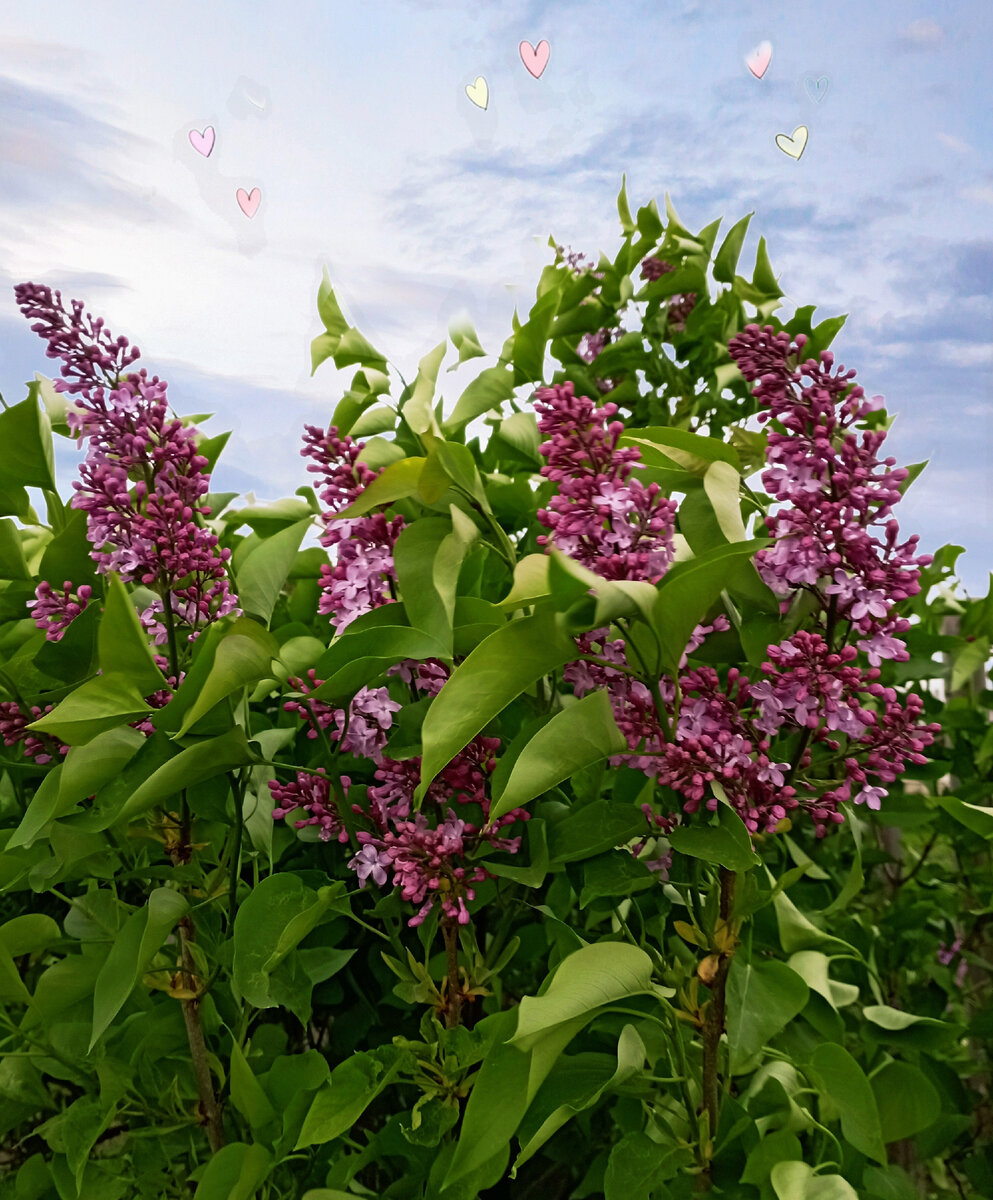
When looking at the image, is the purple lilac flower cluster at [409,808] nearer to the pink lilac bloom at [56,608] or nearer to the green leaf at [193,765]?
the green leaf at [193,765]

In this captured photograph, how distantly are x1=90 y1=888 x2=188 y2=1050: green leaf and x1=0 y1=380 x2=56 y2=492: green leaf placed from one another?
1.09 feet

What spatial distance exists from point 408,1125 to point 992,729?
0.90 metres

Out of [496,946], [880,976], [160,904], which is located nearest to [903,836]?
[880,976]

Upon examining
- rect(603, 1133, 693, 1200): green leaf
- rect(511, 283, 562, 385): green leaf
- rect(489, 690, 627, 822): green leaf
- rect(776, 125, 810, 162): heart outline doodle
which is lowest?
rect(603, 1133, 693, 1200): green leaf

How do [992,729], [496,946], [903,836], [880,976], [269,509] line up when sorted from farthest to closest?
[903,836]
[880,976]
[992,729]
[269,509]
[496,946]

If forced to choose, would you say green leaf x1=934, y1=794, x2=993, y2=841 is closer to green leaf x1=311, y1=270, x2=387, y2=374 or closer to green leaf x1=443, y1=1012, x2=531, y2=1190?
green leaf x1=443, y1=1012, x2=531, y2=1190

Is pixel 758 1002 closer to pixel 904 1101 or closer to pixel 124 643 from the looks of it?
pixel 904 1101

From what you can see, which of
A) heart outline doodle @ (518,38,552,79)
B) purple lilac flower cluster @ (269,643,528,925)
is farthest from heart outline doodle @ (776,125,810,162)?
purple lilac flower cluster @ (269,643,528,925)

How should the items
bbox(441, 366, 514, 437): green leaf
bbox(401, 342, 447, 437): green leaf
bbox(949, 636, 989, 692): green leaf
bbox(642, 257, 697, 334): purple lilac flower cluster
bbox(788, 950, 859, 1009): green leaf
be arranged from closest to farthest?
bbox(401, 342, 447, 437): green leaf
bbox(788, 950, 859, 1009): green leaf
bbox(441, 366, 514, 437): green leaf
bbox(949, 636, 989, 692): green leaf
bbox(642, 257, 697, 334): purple lilac flower cluster

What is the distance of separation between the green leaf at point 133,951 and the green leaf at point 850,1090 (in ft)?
1.52

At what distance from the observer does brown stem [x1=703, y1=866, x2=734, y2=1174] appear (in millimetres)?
711

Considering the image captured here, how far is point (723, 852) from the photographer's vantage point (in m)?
0.63

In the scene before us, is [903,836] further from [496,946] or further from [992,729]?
[496,946]

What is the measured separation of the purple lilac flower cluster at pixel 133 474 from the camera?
2.41 feet
